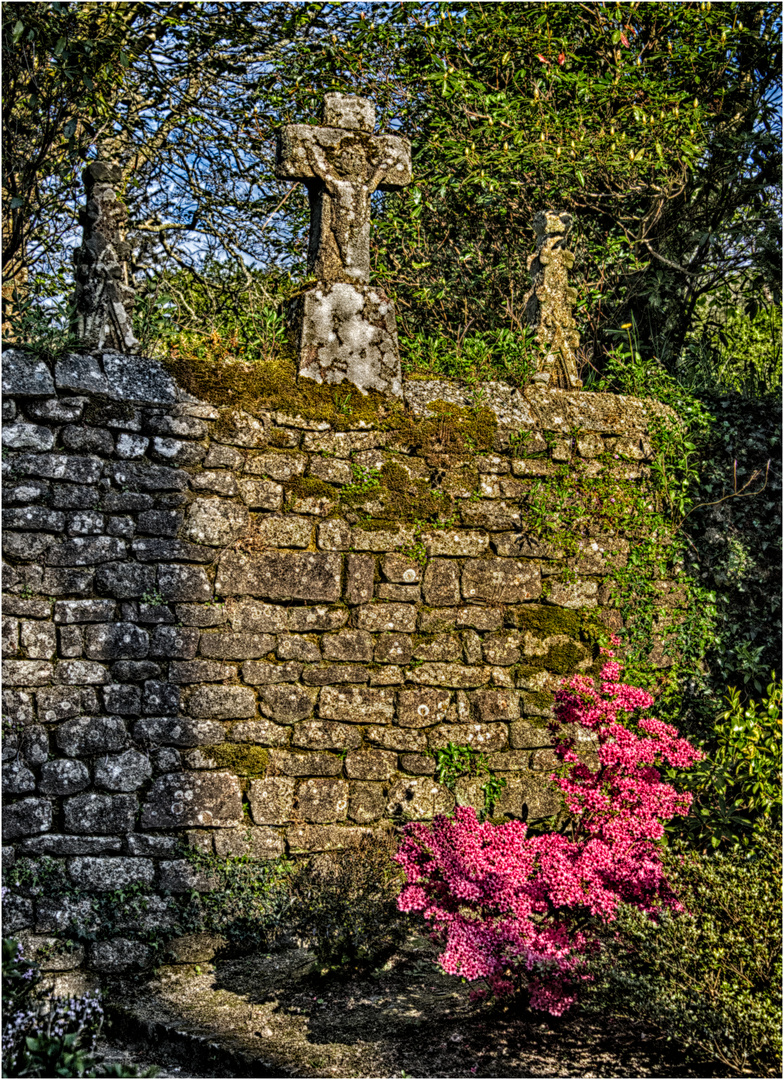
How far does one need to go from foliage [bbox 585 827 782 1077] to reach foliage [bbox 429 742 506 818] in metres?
1.00

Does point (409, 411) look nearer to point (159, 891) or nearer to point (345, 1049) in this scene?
point (159, 891)

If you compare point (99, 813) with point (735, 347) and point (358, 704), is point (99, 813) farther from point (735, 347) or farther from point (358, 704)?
point (735, 347)

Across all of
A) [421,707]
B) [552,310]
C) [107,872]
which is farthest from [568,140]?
[107,872]

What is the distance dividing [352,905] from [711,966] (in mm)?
1588

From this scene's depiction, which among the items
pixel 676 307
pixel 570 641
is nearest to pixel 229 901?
pixel 570 641

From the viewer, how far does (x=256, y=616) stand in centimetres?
439

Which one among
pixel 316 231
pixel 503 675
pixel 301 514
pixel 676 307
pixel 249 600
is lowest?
pixel 503 675

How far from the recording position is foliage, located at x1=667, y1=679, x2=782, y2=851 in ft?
15.1

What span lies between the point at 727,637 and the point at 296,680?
2.58 metres

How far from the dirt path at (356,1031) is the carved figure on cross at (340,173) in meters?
3.37

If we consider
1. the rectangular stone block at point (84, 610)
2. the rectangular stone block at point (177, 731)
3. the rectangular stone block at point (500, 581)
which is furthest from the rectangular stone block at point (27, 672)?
the rectangular stone block at point (500, 581)

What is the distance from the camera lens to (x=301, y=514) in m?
4.53

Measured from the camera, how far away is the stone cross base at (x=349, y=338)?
4.63 metres

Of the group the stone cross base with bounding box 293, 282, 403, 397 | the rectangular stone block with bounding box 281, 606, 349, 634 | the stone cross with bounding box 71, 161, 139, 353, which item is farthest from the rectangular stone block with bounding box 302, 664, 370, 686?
the stone cross with bounding box 71, 161, 139, 353
